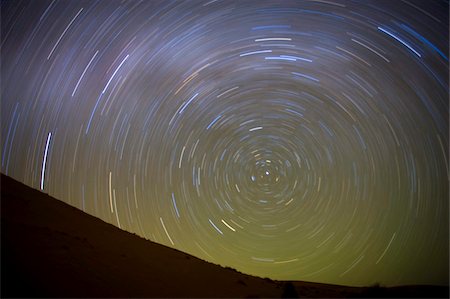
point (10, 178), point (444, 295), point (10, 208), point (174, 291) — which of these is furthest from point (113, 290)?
point (444, 295)

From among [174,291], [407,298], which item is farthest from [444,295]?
[174,291]

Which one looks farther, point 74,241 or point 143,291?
point 74,241

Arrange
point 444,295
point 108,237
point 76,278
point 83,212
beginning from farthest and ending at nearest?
point 83,212, point 108,237, point 444,295, point 76,278

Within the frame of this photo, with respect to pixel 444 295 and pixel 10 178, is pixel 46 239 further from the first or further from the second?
pixel 444 295

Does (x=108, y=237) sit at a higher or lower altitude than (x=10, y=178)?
lower

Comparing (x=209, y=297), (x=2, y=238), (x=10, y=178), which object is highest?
(x=10, y=178)

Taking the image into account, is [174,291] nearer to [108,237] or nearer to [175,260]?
[175,260]

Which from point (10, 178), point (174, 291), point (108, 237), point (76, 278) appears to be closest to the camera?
point (76, 278)
